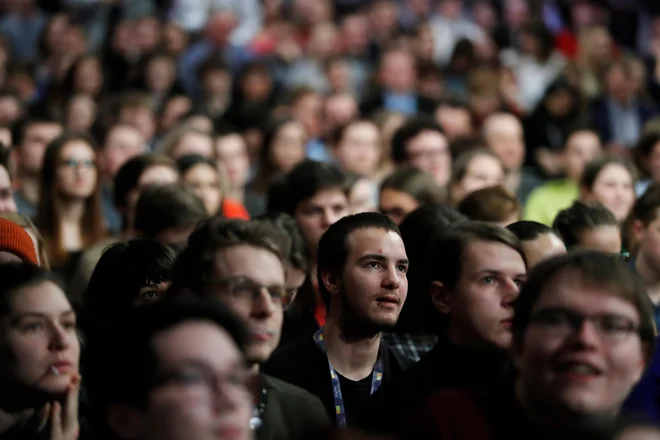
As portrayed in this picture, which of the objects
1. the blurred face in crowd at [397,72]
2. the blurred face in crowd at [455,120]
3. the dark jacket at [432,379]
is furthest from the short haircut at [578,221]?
the blurred face in crowd at [397,72]

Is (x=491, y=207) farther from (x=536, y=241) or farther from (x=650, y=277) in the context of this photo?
(x=536, y=241)

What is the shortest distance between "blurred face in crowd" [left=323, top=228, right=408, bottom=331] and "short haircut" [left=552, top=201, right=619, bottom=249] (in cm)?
144

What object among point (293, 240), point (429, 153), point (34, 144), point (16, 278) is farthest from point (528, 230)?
point (34, 144)

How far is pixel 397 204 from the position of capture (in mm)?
6719

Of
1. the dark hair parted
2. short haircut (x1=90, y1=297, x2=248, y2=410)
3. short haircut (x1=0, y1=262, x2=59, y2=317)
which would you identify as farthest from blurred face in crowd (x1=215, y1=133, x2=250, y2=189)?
short haircut (x1=90, y1=297, x2=248, y2=410)

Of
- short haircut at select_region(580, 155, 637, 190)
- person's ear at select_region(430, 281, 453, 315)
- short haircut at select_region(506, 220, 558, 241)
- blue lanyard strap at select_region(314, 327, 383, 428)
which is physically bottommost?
blue lanyard strap at select_region(314, 327, 383, 428)

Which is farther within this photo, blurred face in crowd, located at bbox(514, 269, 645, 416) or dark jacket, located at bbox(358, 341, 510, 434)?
dark jacket, located at bbox(358, 341, 510, 434)

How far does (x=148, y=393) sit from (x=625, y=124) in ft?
29.9

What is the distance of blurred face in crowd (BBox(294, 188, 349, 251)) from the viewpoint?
6.29m

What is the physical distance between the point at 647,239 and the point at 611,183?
5.46 feet

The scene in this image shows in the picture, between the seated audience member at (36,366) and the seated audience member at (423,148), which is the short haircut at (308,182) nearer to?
the seated audience member at (423,148)

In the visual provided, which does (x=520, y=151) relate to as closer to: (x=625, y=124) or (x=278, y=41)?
(x=625, y=124)

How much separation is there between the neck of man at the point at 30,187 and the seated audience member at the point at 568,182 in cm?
333

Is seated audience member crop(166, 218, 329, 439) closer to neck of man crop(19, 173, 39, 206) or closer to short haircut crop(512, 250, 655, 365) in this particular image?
short haircut crop(512, 250, 655, 365)
